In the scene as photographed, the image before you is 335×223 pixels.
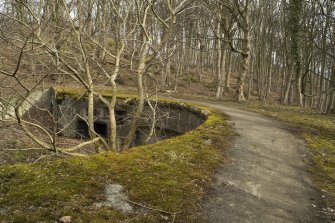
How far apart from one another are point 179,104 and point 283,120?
5094 millimetres

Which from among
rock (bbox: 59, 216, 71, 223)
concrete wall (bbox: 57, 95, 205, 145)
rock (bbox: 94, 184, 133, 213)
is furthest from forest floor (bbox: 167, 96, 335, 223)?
concrete wall (bbox: 57, 95, 205, 145)

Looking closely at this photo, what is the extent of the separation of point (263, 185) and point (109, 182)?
291cm

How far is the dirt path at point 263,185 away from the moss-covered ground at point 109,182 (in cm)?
36

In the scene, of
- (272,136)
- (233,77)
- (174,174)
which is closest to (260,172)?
(174,174)

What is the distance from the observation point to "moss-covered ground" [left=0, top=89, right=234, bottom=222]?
197 inches

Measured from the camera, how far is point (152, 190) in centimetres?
588

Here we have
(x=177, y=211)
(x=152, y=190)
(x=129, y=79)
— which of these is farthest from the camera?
(x=129, y=79)

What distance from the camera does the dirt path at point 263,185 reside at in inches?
217

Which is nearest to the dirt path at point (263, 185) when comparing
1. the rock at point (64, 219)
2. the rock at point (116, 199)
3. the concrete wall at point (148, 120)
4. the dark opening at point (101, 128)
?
the rock at point (116, 199)

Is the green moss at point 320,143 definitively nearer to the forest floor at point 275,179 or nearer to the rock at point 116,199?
the forest floor at point 275,179

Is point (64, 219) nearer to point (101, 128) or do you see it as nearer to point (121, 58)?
point (101, 128)

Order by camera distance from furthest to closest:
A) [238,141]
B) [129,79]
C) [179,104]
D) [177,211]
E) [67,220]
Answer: [129,79]
[179,104]
[238,141]
[177,211]
[67,220]

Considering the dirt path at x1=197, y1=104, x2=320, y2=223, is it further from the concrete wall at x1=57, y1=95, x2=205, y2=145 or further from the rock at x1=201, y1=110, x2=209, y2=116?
the concrete wall at x1=57, y1=95, x2=205, y2=145

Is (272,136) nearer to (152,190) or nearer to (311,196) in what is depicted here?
(311,196)
